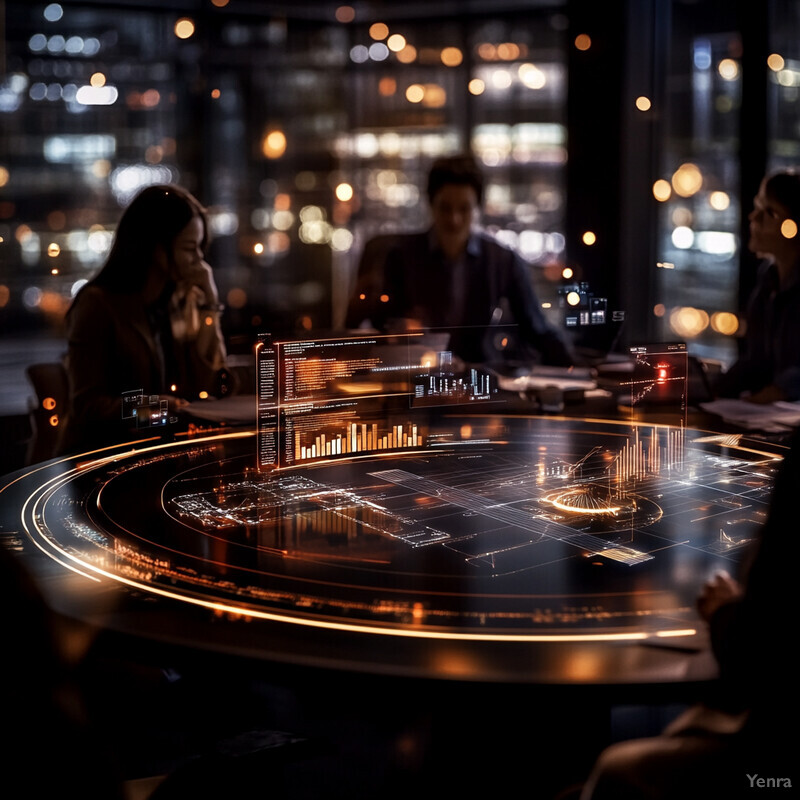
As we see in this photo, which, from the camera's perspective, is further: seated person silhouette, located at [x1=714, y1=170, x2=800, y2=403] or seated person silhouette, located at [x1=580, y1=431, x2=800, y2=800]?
seated person silhouette, located at [x1=714, y1=170, x2=800, y2=403]

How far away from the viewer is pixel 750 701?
3.80ft

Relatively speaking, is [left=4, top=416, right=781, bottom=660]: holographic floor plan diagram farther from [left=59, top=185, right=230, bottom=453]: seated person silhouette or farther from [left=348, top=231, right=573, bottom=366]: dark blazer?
[left=348, top=231, right=573, bottom=366]: dark blazer

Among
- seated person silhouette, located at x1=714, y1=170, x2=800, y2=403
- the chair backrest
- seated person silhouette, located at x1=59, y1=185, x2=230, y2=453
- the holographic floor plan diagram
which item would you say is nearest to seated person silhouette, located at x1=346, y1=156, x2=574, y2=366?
seated person silhouette, located at x1=714, y1=170, x2=800, y2=403

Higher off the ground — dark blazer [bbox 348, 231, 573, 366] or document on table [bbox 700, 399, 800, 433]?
dark blazer [bbox 348, 231, 573, 366]

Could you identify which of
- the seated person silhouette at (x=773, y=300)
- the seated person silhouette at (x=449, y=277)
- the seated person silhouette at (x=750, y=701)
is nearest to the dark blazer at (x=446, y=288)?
the seated person silhouette at (x=449, y=277)

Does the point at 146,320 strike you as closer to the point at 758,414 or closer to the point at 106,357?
the point at 106,357

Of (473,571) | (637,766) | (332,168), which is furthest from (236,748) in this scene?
(332,168)

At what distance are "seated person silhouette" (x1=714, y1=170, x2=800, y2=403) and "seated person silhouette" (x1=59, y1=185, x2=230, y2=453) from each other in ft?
6.93

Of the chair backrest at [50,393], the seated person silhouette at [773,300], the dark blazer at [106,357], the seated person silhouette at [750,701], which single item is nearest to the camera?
the seated person silhouette at [750,701]

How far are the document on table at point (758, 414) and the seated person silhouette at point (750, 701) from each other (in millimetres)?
1931

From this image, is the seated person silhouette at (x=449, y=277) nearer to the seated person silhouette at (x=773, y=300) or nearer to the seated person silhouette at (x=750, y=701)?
the seated person silhouette at (x=773, y=300)

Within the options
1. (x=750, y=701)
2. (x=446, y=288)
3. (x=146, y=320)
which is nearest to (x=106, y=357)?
(x=146, y=320)

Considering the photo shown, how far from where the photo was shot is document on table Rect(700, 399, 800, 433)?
120 inches

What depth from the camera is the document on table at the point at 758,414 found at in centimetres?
306
